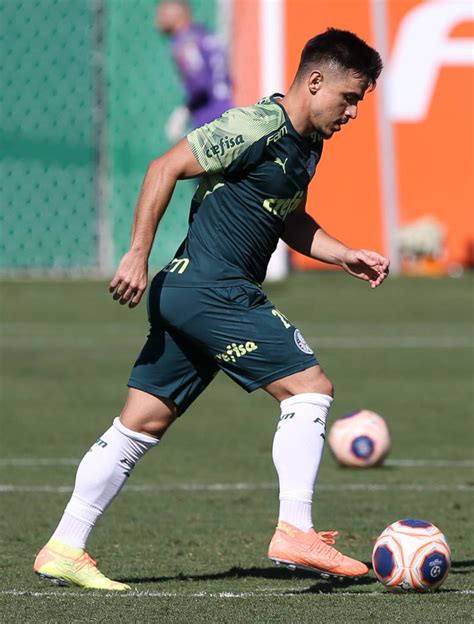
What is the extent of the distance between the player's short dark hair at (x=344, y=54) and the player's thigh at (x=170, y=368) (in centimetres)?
105

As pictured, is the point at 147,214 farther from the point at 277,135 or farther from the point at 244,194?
the point at 277,135

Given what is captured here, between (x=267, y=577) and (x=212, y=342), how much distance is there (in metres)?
0.95

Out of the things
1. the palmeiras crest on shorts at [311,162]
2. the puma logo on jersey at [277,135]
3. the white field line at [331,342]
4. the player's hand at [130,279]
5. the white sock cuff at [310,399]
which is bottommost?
the white field line at [331,342]

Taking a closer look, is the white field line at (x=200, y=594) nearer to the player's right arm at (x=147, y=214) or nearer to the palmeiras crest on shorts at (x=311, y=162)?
the player's right arm at (x=147, y=214)

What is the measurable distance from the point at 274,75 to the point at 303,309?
11.2 feet

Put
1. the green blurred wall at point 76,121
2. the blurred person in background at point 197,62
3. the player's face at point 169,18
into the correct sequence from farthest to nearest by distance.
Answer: the green blurred wall at point 76,121
the blurred person in background at point 197,62
the player's face at point 169,18

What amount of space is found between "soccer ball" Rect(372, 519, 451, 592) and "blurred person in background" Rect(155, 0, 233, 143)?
1060 cm

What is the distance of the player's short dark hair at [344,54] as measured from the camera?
514cm

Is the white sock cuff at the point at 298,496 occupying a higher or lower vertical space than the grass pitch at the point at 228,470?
higher

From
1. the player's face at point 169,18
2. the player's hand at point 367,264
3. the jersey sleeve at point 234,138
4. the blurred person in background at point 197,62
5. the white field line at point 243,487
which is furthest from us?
the blurred person in background at point 197,62

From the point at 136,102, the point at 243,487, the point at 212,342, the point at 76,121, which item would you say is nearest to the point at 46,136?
the point at 76,121

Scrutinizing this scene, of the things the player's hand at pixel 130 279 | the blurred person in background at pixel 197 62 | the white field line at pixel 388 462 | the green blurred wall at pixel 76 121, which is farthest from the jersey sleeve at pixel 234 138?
the green blurred wall at pixel 76 121

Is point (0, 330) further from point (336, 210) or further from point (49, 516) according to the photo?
point (49, 516)

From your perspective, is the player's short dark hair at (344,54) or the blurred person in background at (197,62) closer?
the player's short dark hair at (344,54)
